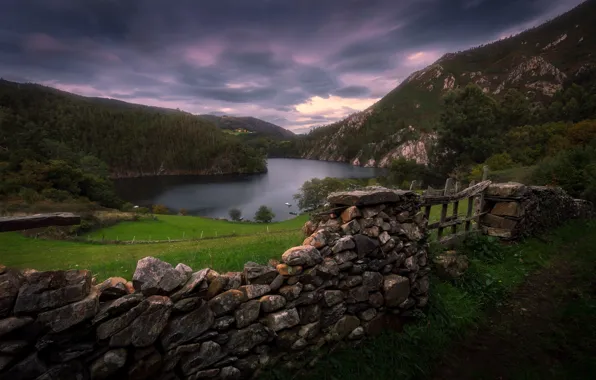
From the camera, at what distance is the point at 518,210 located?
9.95 metres

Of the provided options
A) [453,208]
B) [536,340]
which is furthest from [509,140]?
[536,340]

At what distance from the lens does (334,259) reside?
16.6 feet

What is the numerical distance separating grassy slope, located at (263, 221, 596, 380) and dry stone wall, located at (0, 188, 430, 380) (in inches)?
11.9

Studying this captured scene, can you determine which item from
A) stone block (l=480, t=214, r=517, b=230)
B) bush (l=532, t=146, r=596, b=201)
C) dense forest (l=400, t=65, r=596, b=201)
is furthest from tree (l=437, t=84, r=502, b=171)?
stone block (l=480, t=214, r=517, b=230)

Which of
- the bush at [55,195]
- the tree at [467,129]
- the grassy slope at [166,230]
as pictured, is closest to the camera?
the grassy slope at [166,230]

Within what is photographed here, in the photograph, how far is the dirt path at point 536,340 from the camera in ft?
15.8

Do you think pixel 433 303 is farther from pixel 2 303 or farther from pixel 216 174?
pixel 216 174

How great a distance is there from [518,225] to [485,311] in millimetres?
4924

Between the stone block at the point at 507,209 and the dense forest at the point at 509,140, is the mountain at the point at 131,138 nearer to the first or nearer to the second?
the dense forest at the point at 509,140

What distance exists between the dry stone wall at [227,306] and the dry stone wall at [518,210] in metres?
5.59

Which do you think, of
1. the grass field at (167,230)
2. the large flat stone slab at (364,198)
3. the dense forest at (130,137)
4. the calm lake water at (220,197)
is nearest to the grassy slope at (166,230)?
the grass field at (167,230)

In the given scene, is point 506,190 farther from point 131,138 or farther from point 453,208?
point 131,138

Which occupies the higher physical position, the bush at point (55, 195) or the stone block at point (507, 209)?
the stone block at point (507, 209)

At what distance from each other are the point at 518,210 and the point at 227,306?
10366 mm
